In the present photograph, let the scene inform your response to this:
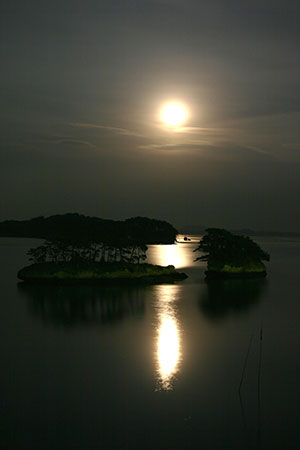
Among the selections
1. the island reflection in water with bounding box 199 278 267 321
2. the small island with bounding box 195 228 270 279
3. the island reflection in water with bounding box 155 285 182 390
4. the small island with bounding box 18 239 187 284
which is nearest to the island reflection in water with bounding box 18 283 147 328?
the small island with bounding box 18 239 187 284

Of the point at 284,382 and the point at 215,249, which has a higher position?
the point at 215,249

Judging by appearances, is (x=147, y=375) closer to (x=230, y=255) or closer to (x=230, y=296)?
(x=230, y=296)

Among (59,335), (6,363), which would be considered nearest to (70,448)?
(6,363)

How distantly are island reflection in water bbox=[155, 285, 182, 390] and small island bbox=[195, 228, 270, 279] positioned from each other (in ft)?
38.2

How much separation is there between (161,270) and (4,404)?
32.0m

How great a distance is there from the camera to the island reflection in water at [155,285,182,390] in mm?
17828

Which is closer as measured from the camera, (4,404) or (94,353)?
(4,404)

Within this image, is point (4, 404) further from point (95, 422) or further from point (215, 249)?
point (215, 249)

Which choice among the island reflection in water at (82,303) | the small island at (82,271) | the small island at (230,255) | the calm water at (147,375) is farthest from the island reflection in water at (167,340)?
the small island at (230,255)

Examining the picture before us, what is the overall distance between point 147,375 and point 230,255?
32.6 meters

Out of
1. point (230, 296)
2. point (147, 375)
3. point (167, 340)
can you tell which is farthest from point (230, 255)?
point (147, 375)

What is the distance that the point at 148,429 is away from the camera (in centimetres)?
1329

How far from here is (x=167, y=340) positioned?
23703mm

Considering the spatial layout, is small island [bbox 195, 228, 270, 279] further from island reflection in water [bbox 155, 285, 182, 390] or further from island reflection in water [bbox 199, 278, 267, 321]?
island reflection in water [bbox 155, 285, 182, 390]
